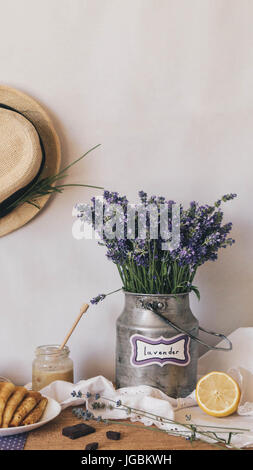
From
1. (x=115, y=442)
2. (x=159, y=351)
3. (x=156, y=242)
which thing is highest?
(x=156, y=242)

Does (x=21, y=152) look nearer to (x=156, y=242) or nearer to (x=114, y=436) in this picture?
(x=156, y=242)

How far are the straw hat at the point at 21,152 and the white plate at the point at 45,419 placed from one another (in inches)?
19.4

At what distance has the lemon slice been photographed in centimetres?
104

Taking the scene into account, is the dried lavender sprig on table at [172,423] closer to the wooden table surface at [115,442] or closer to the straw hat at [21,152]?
the wooden table surface at [115,442]

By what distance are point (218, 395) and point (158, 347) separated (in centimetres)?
17

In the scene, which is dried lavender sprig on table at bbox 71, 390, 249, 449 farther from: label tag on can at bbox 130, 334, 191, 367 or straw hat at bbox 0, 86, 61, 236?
straw hat at bbox 0, 86, 61, 236

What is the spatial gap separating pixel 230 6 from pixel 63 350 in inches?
42.6

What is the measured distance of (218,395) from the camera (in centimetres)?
105

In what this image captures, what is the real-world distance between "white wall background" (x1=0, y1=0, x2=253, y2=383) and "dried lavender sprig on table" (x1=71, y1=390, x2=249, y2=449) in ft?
0.92

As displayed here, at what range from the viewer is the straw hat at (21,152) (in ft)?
3.89

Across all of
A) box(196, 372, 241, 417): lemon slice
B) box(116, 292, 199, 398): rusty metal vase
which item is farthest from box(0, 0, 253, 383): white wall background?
box(196, 372, 241, 417): lemon slice

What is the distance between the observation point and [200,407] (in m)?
1.06

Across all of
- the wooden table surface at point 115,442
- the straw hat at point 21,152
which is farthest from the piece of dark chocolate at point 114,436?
the straw hat at point 21,152

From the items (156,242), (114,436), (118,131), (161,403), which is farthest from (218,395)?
(118,131)
